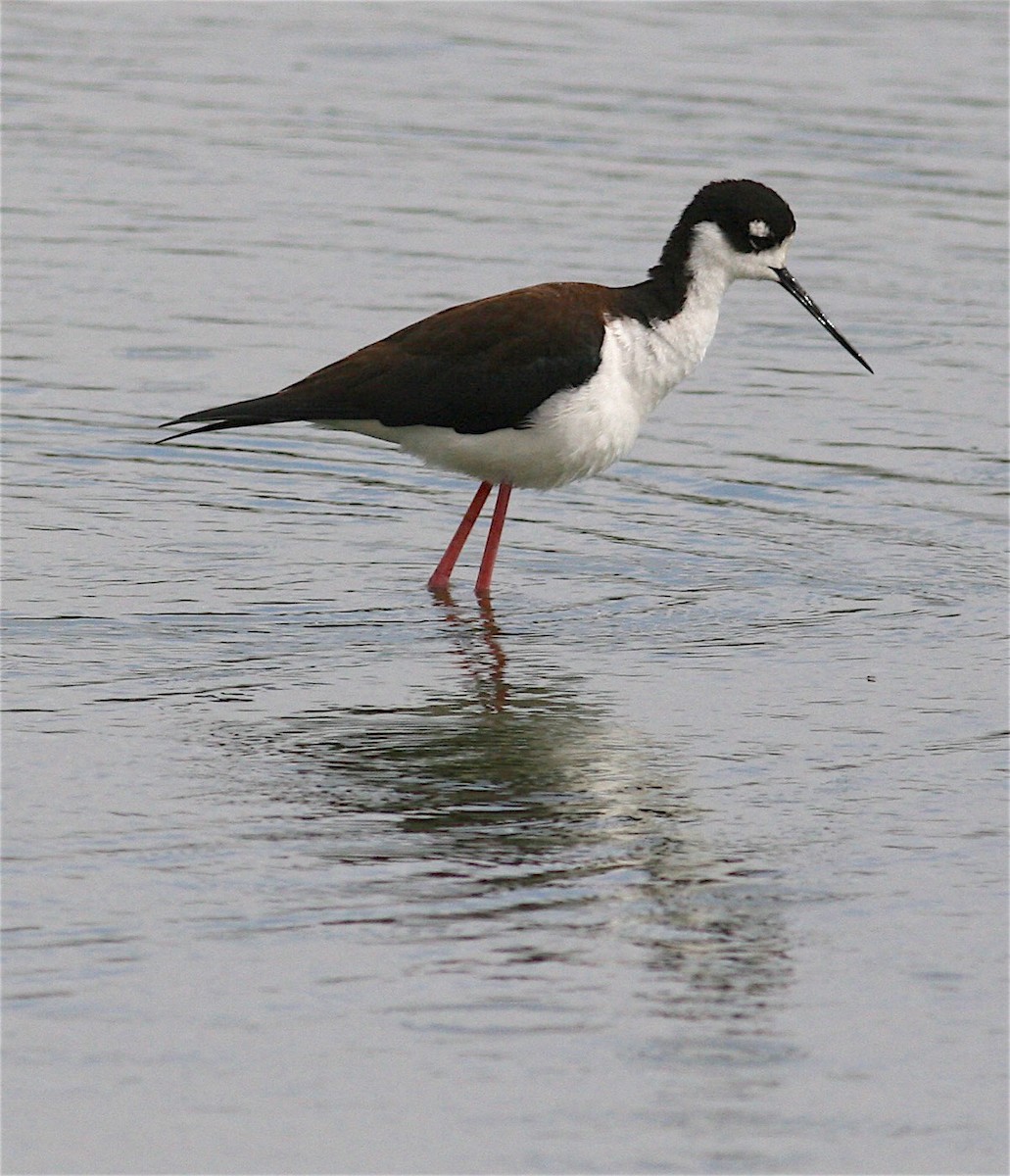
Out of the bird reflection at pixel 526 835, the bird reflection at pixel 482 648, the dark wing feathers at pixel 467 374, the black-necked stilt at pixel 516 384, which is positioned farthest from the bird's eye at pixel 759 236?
the bird reflection at pixel 526 835

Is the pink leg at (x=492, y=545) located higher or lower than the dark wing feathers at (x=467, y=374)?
lower

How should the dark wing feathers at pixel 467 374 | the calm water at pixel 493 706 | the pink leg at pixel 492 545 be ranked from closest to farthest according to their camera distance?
the calm water at pixel 493 706
the dark wing feathers at pixel 467 374
the pink leg at pixel 492 545

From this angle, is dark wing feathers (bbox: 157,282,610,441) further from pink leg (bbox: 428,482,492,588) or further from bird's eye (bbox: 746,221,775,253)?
bird's eye (bbox: 746,221,775,253)

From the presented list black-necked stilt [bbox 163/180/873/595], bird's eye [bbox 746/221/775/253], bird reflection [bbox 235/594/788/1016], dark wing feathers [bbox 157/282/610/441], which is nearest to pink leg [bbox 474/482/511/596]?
black-necked stilt [bbox 163/180/873/595]

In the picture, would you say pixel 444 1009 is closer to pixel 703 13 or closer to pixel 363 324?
pixel 363 324

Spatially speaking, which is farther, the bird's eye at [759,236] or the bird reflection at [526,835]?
the bird's eye at [759,236]

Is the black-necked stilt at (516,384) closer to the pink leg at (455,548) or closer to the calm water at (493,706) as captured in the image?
the pink leg at (455,548)

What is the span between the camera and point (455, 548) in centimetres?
893

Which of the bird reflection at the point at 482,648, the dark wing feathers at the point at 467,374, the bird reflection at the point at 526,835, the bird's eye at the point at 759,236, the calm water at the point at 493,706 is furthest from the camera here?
the bird's eye at the point at 759,236

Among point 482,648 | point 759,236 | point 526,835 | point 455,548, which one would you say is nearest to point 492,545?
point 455,548

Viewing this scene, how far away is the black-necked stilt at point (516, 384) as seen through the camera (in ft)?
28.1

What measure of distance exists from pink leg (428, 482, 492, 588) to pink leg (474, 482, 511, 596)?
2.9 inches

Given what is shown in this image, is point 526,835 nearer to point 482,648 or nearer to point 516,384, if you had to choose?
point 482,648

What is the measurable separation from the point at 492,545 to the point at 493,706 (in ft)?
5.21
